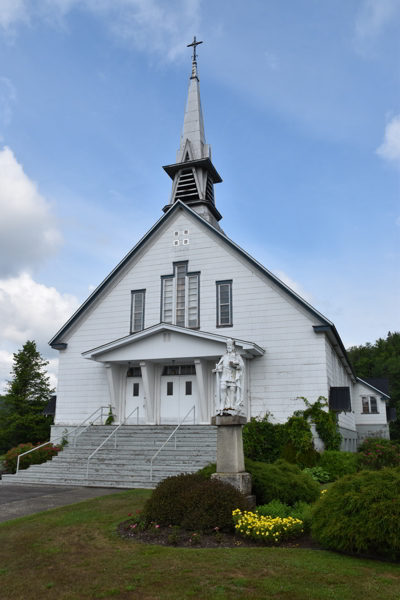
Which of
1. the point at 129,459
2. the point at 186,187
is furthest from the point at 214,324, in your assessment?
the point at 186,187

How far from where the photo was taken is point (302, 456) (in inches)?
733

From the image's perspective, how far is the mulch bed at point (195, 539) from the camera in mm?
8398

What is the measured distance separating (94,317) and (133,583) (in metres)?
18.5

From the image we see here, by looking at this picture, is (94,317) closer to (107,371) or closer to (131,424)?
(107,371)

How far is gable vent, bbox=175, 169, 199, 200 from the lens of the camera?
28516 millimetres

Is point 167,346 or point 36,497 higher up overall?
point 167,346

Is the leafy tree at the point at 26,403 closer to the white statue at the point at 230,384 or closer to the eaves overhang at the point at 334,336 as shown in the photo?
the eaves overhang at the point at 334,336

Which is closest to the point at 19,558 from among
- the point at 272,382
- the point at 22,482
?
the point at 22,482

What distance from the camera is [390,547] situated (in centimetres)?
712

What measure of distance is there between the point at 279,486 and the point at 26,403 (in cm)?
2995

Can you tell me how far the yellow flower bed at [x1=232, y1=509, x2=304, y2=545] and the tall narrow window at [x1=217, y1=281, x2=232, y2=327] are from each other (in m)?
12.9

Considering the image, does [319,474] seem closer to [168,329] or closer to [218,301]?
[168,329]

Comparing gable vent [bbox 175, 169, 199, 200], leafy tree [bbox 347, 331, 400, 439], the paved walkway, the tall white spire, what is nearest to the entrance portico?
the paved walkway

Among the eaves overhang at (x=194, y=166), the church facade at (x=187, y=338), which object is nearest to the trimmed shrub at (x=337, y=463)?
the church facade at (x=187, y=338)
